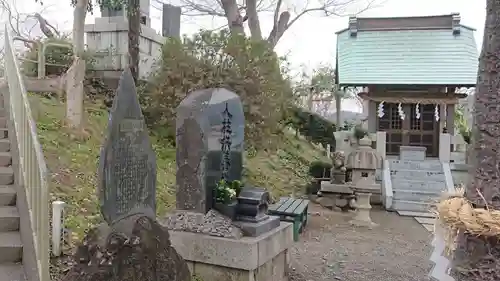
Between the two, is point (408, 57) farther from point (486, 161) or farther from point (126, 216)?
point (486, 161)

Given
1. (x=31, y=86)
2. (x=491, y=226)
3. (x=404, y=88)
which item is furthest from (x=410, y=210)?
(x=491, y=226)

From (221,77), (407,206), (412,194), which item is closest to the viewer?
(221,77)

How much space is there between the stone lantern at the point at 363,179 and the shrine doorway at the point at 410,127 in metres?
5.72

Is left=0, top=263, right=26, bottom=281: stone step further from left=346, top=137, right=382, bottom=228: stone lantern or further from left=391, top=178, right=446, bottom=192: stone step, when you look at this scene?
left=391, top=178, right=446, bottom=192: stone step

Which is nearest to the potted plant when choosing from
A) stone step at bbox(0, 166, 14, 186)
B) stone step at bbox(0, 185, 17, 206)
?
stone step at bbox(0, 185, 17, 206)

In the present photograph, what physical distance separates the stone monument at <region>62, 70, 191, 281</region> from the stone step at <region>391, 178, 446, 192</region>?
10163 mm

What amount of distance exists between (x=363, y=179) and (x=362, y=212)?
0.77 metres

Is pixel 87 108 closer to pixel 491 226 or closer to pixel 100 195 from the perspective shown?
pixel 100 195

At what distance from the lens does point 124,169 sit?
3.06m

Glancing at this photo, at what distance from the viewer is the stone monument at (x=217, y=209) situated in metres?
4.29

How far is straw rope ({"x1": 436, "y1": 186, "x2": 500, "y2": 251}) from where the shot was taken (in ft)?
4.63

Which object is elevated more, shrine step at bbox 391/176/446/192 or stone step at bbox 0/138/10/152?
stone step at bbox 0/138/10/152

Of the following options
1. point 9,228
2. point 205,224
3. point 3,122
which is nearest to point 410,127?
point 205,224

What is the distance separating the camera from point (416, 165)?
13469 millimetres
